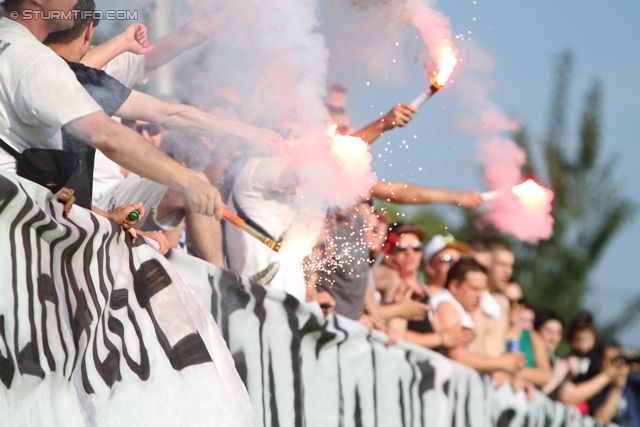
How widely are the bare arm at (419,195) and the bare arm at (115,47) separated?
3.43ft

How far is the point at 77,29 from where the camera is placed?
2.81 meters

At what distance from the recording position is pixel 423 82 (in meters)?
3.68

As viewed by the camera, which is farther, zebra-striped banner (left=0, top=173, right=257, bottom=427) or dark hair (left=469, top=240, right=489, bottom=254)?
dark hair (left=469, top=240, right=489, bottom=254)

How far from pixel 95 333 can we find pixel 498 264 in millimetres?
3506

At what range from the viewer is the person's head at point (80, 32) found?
110 inches

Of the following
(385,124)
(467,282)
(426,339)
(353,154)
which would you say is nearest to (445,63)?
(385,124)

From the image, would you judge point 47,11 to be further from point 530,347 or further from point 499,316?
point 530,347

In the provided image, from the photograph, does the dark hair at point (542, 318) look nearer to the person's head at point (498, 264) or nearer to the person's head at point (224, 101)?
the person's head at point (498, 264)

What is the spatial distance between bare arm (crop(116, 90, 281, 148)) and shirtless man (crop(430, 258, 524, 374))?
5.64 feet

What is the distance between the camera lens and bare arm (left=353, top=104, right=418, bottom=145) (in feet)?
11.6

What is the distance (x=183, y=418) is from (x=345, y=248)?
1.38 m

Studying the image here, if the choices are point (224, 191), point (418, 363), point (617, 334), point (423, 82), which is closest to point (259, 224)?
point (224, 191)

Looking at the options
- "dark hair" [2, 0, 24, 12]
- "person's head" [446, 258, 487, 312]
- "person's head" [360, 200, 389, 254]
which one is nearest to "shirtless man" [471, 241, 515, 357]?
"person's head" [446, 258, 487, 312]

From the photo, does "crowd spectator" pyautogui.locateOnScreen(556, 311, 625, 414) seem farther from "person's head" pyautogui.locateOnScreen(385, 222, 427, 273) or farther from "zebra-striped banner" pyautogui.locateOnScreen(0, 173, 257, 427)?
"zebra-striped banner" pyautogui.locateOnScreen(0, 173, 257, 427)
